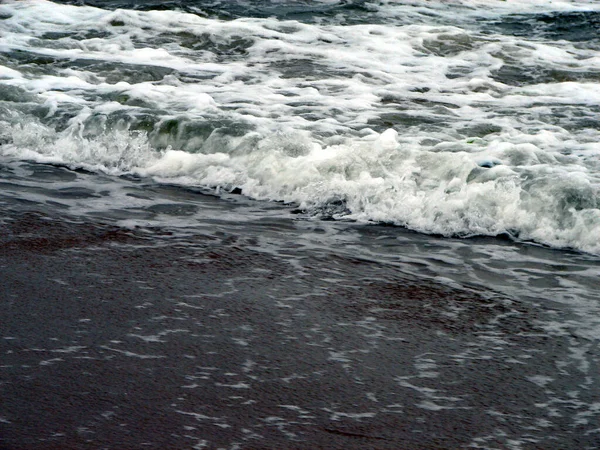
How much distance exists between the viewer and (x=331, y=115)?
25.3ft

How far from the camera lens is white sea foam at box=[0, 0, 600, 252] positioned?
5.84 metres

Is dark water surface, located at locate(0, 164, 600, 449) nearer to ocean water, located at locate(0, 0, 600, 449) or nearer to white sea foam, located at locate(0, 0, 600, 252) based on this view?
ocean water, located at locate(0, 0, 600, 449)

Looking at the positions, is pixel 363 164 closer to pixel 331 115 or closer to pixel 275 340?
pixel 331 115

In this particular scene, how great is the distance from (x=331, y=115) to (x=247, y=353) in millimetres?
4158

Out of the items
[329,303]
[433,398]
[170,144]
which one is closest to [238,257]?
[329,303]

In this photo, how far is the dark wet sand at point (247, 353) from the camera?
10.6 ft

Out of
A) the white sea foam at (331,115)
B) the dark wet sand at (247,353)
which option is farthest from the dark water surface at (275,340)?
the white sea foam at (331,115)

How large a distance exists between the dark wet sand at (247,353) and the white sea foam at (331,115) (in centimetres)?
118

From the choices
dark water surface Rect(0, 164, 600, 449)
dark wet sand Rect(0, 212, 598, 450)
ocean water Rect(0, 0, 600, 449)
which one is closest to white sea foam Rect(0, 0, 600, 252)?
ocean water Rect(0, 0, 600, 449)

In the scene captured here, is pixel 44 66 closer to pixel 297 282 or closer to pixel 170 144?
pixel 170 144

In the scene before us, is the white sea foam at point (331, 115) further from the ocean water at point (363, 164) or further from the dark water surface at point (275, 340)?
the dark water surface at point (275, 340)

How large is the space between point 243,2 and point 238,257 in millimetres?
8835

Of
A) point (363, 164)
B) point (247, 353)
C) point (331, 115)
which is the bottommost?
point (247, 353)

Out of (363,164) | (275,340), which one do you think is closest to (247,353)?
(275,340)
